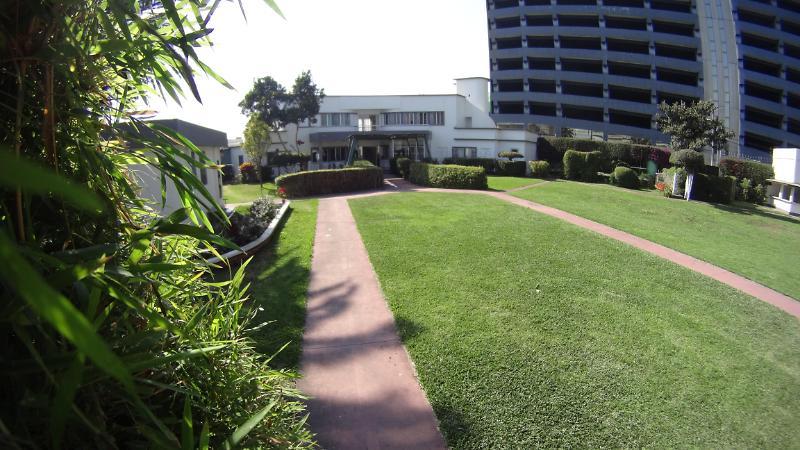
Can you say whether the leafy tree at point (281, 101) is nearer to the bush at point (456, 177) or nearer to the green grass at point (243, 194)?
the green grass at point (243, 194)

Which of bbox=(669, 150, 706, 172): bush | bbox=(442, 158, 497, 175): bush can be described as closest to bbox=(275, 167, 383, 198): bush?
bbox=(442, 158, 497, 175): bush

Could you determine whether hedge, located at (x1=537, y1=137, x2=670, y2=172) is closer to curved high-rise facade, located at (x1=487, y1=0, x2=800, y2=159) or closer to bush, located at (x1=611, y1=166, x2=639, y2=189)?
bush, located at (x1=611, y1=166, x2=639, y2=189)

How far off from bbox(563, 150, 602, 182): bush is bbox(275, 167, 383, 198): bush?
14948 millimetres

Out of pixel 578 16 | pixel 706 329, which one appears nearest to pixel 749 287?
pixel 706 329

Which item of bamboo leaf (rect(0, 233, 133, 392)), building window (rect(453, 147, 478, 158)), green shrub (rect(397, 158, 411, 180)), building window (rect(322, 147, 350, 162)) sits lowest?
bamboo leaf (rect(0, 233, 133, 392))

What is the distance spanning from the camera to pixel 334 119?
43.7m

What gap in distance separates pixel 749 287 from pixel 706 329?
3.68 metres

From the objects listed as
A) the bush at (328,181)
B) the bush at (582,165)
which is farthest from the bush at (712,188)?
the bush at (328,181)

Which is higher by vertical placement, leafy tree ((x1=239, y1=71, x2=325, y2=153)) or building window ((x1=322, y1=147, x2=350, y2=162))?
leafy tree ((x1=239, y1=71, x2=325, y2=153))

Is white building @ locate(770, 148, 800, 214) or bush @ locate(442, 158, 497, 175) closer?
white building @ locate(770, 148, 800, 214)

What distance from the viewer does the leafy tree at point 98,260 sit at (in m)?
1.05

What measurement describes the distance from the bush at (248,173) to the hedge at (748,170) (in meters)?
34.3

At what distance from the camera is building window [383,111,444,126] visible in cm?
4181

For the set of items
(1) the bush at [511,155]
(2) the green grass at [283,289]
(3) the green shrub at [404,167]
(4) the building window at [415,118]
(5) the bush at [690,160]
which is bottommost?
(2) the green grass at [283,289]
